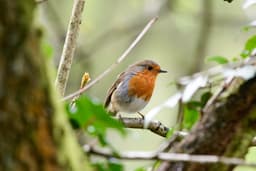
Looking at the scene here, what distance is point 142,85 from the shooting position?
3922 millimetres

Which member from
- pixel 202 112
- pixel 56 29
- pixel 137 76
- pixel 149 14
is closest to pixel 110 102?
pixel 137 76

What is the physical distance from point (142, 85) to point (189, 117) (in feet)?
8.71

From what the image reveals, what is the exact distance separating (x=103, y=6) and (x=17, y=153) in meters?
5.51

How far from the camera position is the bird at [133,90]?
3.87m

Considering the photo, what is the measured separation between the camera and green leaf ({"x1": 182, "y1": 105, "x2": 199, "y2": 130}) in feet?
4.14

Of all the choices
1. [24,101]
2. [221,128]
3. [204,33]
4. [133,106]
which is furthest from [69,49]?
[204,33]

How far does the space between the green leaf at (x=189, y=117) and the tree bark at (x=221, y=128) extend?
0.14 m

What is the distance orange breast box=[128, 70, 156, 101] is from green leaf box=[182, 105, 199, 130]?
2.61 meters

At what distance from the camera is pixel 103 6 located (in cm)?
623

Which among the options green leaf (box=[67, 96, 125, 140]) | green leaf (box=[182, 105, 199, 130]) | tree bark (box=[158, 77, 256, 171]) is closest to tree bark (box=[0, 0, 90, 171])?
green leaf (box=[67, 96, 125, 140])

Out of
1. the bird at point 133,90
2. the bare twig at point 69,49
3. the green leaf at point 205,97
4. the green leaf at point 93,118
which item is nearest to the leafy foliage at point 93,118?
the green leaf at point 93,118

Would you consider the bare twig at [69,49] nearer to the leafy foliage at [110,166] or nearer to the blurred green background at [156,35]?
the leafy foliage at [110,166]

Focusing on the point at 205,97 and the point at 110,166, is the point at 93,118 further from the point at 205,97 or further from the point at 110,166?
the point at 205,97

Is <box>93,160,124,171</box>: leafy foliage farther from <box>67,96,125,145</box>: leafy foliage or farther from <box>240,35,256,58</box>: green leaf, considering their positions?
<box>240,35,256,58</box>: green leaf
